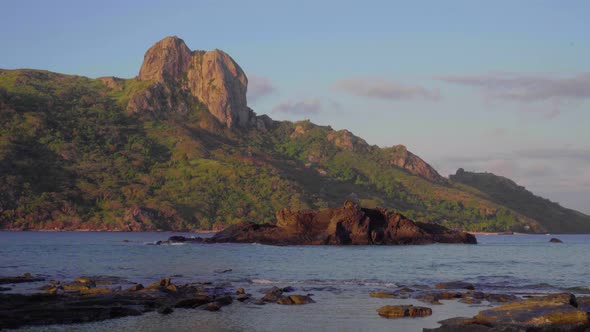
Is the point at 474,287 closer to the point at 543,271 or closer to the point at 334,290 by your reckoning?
the point at 334,290

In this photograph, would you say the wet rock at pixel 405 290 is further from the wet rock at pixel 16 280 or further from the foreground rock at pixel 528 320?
the wet rock at pixel 16 280

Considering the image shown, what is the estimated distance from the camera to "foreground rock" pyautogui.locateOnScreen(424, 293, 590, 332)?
28.7 meters

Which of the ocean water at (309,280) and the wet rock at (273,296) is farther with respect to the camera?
the wet rock at (273,296)

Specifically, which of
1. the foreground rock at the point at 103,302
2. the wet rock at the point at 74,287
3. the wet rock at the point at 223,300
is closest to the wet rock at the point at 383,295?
the foreground rock at the point at 103,302

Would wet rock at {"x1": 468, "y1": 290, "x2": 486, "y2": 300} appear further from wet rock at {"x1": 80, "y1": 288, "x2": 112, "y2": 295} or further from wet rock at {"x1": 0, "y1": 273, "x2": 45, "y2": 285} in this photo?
wet rock at {"x1": 0, "y1": 273, "x2": 45, "y2": 285}

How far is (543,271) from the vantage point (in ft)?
238

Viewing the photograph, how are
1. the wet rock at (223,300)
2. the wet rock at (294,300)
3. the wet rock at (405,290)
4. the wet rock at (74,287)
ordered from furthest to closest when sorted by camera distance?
1. the wet rock at (405,290)
2. the wet rock at (74,287)
3. the wet rock at (294,300)
4. the wet rock at (223,300)

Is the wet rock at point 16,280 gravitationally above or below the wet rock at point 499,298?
below

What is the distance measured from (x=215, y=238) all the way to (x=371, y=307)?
114 meters

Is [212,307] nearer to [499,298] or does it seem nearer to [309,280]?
[499,298]

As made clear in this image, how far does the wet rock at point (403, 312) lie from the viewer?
3528cm

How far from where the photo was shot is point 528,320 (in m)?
29.1

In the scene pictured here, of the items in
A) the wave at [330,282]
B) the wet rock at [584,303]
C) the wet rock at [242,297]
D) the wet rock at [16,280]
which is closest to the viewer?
the wet rock at [584,303]

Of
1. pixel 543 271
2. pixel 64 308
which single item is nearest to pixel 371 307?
pixel 64 308
